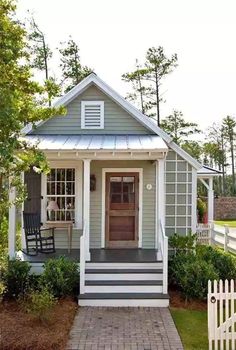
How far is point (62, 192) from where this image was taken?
11906mm

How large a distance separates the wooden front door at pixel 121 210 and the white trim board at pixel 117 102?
4.63 feet

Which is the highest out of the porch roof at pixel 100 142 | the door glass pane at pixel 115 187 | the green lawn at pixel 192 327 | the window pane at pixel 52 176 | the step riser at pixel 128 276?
the porch roof at pixel 100 142

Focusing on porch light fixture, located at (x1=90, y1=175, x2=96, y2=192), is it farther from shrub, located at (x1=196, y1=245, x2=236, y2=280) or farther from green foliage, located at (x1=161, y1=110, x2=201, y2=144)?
green foliage, located at (x1=161, y1=110, x2=201, y2=144)

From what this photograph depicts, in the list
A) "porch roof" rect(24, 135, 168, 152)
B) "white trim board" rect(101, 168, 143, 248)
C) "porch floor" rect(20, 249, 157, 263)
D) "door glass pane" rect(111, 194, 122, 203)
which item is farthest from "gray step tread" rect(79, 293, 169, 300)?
"door glass pane" rect(111, 194, 122, 203)

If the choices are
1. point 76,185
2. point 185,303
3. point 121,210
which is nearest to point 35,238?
point 76,185

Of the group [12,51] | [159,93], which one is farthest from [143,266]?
→ [159,93]

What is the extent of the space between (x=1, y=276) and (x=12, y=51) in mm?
→ 4946

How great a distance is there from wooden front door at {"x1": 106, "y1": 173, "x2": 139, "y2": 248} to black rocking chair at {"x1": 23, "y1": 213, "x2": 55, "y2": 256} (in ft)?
5.88

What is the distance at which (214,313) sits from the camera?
21.1ft

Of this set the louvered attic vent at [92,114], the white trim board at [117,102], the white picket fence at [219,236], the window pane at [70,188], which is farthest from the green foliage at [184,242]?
the white picket fence at [219,236]

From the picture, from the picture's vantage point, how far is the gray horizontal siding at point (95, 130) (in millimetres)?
12250

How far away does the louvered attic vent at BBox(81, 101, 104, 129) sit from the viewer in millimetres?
12234

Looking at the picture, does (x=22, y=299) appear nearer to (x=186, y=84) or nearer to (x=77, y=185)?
(x=77, y=185)

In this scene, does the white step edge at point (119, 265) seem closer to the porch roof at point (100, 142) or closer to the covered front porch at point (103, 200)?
the covered front porch at point (103, 200)
